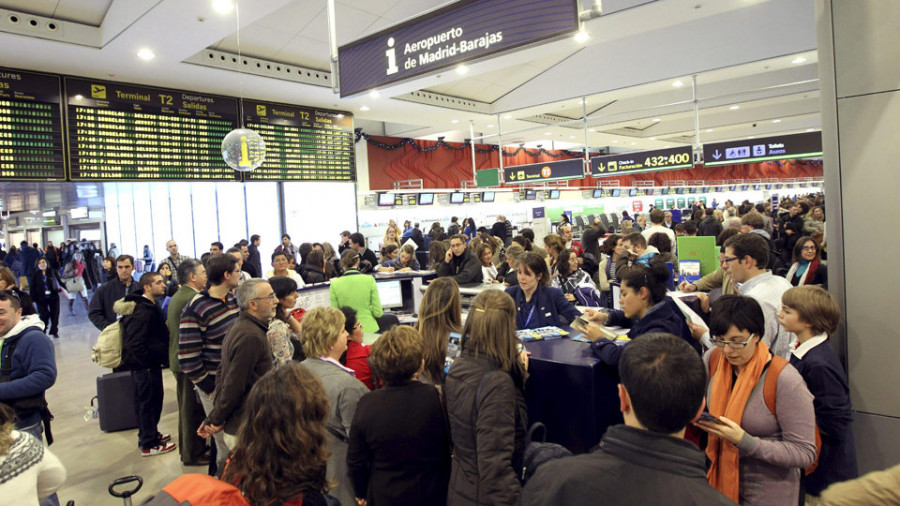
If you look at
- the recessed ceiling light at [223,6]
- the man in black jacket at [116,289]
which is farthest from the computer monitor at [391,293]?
the recessed ceiling light at [223,6]

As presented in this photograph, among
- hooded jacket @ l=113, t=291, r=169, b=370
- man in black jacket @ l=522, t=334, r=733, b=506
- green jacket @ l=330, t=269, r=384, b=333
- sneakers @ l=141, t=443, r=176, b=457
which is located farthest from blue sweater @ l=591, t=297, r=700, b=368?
sneakers @ l=141, t=443, r=176, b=457

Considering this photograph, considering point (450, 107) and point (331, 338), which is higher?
point (450, 107)

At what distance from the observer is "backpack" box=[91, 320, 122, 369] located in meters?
4.37

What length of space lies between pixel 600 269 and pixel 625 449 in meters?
5.32

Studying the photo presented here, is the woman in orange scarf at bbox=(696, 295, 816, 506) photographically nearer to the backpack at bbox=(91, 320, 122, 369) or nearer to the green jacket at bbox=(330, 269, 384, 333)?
the green jacket at bbox=(330, 269, 384, 333)

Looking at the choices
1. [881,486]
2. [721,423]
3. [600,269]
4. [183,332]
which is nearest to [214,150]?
[183,332]

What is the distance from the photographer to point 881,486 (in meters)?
1.05

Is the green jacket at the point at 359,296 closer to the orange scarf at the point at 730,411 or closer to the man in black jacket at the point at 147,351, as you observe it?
the man in black jacket at the point at 147,351

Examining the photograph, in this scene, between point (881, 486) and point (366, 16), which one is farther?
point (366, 16)

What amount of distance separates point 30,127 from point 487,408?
6.93 m

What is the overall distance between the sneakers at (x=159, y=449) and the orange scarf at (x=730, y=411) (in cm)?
435

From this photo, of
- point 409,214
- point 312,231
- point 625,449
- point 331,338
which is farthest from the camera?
point 409,214

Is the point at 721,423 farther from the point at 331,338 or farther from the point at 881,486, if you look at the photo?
the point at 331,338

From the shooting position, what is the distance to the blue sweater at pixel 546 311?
3.48 m
